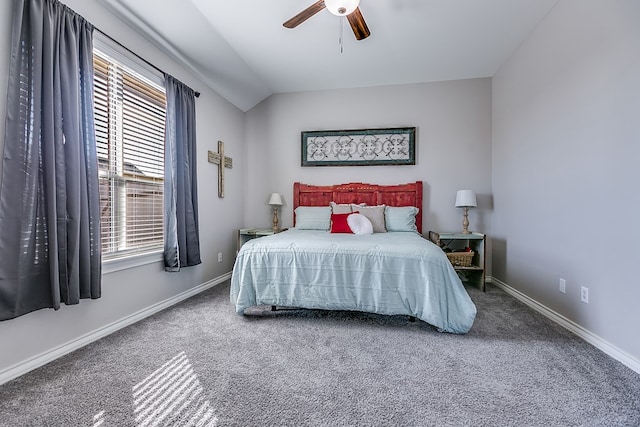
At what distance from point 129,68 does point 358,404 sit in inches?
117

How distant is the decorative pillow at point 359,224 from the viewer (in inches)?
126

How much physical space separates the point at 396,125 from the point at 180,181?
288 cm

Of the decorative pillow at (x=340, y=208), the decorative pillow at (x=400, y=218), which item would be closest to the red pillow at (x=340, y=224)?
the decorative pillow at (x=340, y=208)

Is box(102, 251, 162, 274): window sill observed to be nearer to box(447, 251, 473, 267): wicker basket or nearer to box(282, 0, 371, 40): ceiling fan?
box(282, 0, 371, 40): ceiling fan

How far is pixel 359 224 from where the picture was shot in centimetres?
323

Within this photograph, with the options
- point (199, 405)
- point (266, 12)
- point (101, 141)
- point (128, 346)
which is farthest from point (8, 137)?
point (266, 12)

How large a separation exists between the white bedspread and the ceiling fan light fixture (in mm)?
1743

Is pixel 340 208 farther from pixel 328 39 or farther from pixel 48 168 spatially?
pixel 48 168

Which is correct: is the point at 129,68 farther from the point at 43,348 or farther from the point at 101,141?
the point at 43,348

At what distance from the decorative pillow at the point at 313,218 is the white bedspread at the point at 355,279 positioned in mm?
1145

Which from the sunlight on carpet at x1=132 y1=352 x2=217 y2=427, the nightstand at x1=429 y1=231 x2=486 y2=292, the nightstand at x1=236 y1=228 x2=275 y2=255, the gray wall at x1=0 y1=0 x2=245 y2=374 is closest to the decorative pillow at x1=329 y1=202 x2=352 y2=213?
the nightstand at x1=236 y1=228 x2=275 y2=255

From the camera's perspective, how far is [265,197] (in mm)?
4344

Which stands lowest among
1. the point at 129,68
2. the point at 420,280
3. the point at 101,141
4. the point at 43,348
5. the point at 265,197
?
the point at 43,348

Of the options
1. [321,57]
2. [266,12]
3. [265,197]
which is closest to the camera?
[266,12]
